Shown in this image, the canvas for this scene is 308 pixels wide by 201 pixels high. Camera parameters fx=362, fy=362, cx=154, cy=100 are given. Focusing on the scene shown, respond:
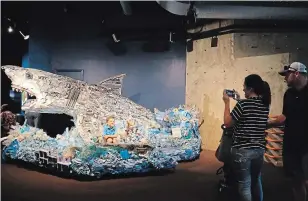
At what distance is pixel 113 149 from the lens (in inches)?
133

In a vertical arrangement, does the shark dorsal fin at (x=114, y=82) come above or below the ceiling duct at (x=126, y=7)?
below

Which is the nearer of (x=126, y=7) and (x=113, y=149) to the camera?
(x=126, y=7)

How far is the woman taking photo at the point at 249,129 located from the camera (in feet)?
7.50

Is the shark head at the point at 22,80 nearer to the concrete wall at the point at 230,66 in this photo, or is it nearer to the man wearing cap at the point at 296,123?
the concrete wall at the point at 230,66

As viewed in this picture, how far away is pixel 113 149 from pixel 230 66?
1305 mm

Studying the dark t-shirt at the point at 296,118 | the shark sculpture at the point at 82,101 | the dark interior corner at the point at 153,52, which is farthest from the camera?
the shark sculpture at the point at 82,101

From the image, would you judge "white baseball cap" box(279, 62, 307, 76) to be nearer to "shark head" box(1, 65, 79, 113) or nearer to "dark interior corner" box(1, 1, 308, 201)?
"dark interior corner" box(1, 1, 308, 201)

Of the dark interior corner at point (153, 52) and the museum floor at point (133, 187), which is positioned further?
the dark interior corner at point (153, 52)

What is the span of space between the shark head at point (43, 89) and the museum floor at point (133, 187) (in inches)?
28.6

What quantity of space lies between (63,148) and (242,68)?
1.77 m

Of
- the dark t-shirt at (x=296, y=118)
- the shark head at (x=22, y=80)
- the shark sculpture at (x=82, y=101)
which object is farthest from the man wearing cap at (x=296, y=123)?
the shark head at (x=22, y=80)

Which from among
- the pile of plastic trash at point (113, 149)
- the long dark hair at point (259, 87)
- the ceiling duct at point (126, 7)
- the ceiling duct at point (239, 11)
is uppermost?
the ceiling duct at point (239, 11)

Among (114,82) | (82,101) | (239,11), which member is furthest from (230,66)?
(82,101)

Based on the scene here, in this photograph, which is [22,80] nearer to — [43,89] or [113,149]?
[43,89]
